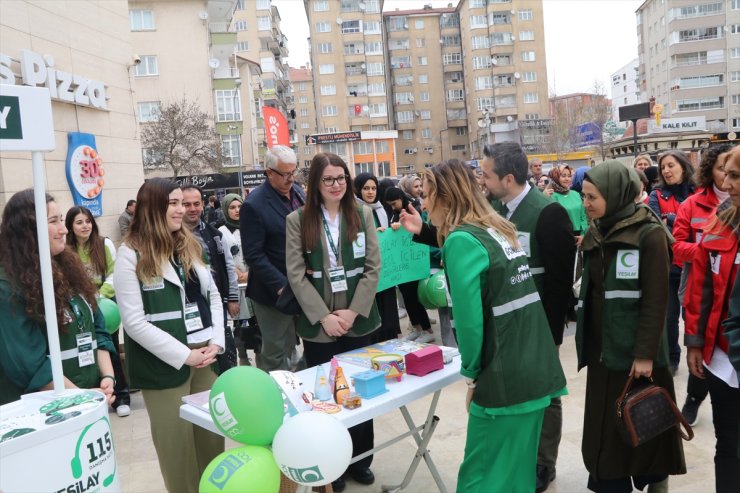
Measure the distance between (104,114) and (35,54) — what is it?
2580 millimetres

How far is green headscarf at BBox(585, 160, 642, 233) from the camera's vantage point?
8.96 feet

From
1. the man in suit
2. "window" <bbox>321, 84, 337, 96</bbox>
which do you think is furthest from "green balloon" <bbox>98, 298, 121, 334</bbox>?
"window" <bbox>321, 84, 337, 96</bbox>

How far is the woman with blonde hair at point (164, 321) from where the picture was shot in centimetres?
290

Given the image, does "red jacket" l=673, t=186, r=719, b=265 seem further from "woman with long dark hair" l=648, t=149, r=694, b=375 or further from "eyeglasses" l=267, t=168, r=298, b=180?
"eyeglasses" l=267, t=168, r=298, b=180

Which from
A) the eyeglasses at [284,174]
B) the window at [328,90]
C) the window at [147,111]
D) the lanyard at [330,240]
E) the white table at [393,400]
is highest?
the window at [328,90]

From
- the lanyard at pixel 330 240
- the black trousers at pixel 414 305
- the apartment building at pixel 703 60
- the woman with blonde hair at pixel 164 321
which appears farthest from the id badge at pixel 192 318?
the apartment building at pixel 703 60

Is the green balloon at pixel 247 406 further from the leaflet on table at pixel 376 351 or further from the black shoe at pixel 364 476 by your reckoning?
the black shoe at pixel 364 476

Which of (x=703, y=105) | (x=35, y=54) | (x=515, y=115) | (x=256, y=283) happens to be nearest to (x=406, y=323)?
(x=256, y=283)

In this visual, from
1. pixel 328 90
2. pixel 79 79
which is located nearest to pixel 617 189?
pixel 79 79

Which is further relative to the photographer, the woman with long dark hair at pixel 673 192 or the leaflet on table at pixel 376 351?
the woman with long dark hair at pixel 673 192

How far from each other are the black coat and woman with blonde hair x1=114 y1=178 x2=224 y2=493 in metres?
0.94

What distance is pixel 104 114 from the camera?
40.8 feet

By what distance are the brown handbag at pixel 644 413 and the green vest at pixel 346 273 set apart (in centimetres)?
157

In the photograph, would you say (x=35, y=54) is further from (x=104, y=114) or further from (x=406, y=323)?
(x=406, y=323)
